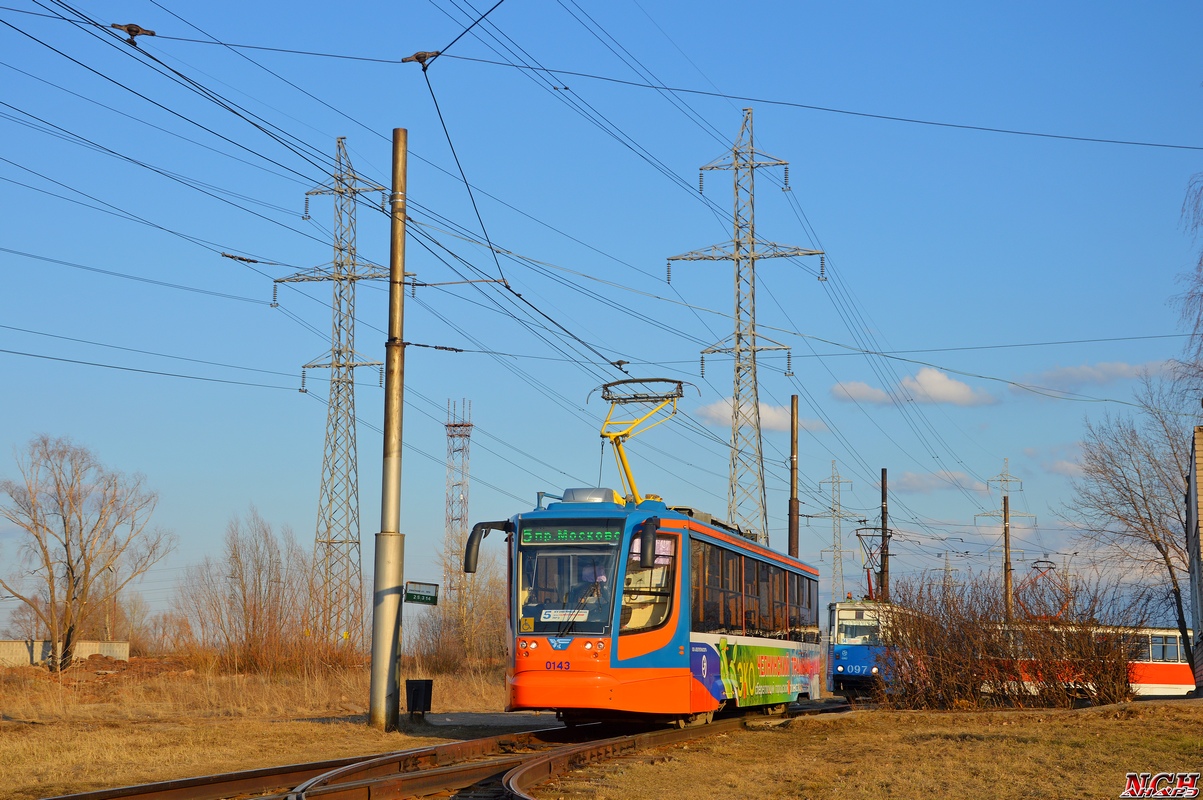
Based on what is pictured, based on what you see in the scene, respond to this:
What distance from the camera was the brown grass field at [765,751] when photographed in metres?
11.5

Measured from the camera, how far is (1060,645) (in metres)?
20.1

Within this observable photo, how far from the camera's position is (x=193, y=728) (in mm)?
17938

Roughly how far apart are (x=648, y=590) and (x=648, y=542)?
3.31 feet

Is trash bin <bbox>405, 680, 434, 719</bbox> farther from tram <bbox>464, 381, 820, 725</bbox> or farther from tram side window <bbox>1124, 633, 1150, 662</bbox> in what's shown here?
tram side window <bbox>1124, 633, 1150, 662</bbox>

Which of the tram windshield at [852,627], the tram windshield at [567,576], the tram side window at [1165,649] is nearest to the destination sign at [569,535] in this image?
the tram windshield at [567,576]

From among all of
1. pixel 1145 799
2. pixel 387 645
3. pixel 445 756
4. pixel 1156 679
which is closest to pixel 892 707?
pixel 387 645

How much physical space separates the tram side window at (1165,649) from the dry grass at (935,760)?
2724 cm

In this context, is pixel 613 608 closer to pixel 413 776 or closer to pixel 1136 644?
pixel 413 776

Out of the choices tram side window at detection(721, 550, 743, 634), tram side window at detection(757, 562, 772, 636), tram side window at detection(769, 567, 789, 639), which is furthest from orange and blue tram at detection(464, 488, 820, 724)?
tram side window at detection(769, 567, 789, 639)

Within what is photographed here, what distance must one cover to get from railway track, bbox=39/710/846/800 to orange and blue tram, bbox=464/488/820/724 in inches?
30.4

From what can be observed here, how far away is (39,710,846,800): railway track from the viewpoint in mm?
10266

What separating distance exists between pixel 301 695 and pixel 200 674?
5.38 m

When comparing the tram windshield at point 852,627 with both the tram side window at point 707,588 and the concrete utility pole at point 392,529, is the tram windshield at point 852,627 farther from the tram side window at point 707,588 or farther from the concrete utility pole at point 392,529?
the concrete utility pole at point 392,529

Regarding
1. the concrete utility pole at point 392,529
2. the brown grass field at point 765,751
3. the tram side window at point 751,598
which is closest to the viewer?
the brown grass field at point 765,751
